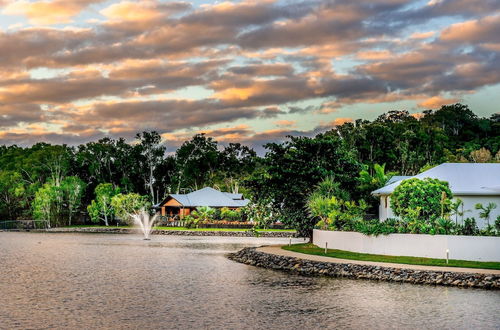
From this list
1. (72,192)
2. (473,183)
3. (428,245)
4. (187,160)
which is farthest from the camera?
(187,160)

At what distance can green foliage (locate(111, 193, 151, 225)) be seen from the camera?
300 ft

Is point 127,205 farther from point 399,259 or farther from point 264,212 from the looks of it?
point 399,259

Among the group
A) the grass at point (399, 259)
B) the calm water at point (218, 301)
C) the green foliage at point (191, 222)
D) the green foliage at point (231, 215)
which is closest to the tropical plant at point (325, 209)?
the grass at point (399, 259)

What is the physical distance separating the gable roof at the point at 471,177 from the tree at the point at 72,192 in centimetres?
6258

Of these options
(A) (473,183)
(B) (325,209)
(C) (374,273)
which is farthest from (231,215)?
(C) (374,273)

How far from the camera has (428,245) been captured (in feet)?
103

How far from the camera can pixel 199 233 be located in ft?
245

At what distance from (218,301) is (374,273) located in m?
8.97

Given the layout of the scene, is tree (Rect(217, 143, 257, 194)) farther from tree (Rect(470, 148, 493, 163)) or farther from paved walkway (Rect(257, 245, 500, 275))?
paved walkway (Rect(257, 245, 500, 275))

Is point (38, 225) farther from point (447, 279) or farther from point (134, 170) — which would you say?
point (447, 279)

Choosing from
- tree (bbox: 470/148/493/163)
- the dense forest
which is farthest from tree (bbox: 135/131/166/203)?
tree (bbox: 470/148/493/163)

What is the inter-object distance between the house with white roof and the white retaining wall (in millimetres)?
55805

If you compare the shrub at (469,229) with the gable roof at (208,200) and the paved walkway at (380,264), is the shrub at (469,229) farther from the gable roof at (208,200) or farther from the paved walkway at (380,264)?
the gable roof at (208,200)

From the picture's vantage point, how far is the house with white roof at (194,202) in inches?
3615
